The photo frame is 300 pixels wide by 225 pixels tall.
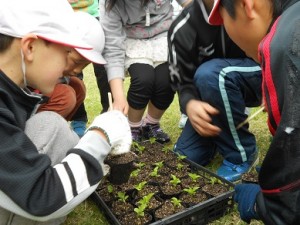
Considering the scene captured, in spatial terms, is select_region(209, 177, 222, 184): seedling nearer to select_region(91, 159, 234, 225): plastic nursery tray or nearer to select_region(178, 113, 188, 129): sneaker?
select_region(91, 159, 234, 225): plastic nursery tray

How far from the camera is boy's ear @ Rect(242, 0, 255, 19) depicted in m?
0.99

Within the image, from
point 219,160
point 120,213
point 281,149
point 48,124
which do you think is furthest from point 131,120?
point 281,149

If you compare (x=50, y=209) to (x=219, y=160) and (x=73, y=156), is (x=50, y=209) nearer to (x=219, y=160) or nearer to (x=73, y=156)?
(x=73, y=156)

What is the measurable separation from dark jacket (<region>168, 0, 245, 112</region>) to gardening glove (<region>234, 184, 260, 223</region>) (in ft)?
2.18

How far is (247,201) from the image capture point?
1.17 metres

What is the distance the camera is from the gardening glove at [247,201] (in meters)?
1.14

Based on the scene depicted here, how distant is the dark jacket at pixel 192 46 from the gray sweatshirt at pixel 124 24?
31cm

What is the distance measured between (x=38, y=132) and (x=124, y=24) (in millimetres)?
1258

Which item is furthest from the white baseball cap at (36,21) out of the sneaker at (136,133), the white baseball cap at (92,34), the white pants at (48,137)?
the sneaker at (136,133)

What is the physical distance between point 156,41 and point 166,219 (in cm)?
129

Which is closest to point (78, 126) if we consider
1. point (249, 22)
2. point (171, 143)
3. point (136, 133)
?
point (136, 133)

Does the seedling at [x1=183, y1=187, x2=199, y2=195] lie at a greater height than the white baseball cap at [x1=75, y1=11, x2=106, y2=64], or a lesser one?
lesser

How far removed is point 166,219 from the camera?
1.32 metres

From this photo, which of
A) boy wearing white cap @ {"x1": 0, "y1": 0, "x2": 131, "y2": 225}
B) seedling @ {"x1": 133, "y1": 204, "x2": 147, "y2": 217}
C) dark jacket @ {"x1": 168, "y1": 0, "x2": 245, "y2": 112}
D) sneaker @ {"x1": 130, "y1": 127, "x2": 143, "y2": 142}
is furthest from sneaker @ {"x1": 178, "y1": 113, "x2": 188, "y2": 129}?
boy wearing white cap @ {"x1": 0, "y1": 0, "x2": 131, "y2": 225}
